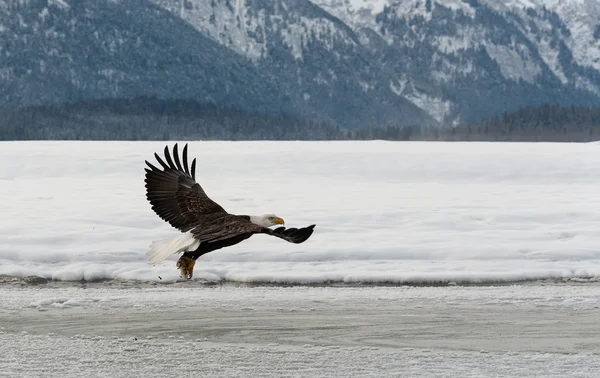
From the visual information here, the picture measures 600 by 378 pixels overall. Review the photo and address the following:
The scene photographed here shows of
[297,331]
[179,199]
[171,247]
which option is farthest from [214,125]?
[171,247]

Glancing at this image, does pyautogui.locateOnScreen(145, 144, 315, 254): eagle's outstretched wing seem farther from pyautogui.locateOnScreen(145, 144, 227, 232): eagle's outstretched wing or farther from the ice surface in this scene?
the ice surface

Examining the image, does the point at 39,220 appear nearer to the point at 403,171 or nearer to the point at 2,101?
the point at 403,171

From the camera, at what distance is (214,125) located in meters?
169

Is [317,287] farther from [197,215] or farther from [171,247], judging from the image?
[171,247]

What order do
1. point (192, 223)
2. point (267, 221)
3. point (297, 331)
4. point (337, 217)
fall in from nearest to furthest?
1. point (267, 221)
2. point (192, 223)
3. point (297, 331)
4. point (337, 217)

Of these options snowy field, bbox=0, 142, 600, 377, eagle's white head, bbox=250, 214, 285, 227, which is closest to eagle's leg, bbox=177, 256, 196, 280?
eagle's white head, bbox=250, 214, 285, 227

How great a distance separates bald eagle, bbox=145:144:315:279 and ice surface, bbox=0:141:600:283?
413 centimetres

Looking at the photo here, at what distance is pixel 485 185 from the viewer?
76.4 ft

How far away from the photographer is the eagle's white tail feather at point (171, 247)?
20.0 ft

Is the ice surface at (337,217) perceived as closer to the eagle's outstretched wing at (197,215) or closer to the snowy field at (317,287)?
the snowy field at (317,287)

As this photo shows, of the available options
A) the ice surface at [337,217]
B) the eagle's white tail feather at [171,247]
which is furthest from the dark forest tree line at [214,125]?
the eagle's white tail feather at [171,247]

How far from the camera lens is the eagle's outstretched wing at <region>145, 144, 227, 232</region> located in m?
7.13

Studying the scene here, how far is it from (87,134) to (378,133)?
42490 mm

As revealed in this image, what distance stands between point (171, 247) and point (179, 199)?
→ 1189 millimetres
